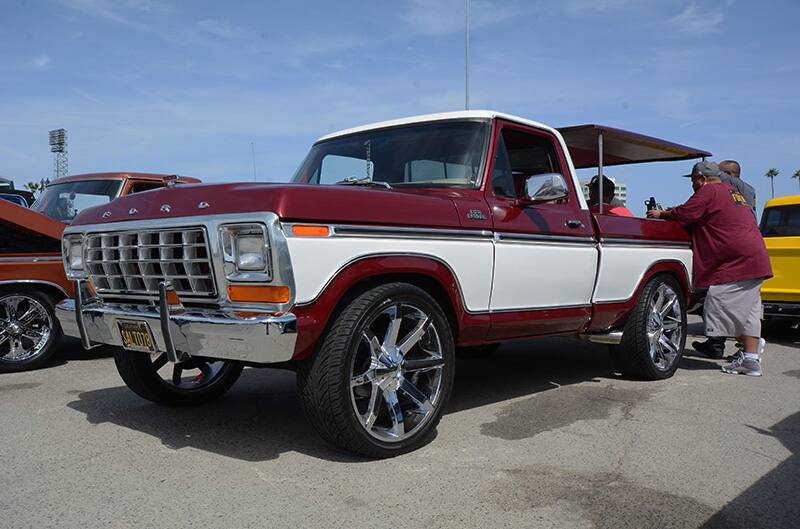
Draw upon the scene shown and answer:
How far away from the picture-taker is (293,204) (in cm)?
336

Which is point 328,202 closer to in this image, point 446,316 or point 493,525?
point 446,316

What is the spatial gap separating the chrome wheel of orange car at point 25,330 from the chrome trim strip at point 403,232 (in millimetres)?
4217

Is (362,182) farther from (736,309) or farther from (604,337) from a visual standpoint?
(736,309)

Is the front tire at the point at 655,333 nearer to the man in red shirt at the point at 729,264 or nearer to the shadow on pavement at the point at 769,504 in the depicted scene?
the man in red shirt at the point at 729,264

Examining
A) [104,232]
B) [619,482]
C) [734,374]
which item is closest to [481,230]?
[619,482]

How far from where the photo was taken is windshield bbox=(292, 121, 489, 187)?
4625mm

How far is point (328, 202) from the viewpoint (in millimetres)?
3496

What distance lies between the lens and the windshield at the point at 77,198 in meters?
8.23

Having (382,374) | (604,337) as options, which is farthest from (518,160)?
(382,374)

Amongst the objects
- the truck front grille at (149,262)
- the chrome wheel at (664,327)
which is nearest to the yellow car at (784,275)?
the chrome wheel at (664,327)

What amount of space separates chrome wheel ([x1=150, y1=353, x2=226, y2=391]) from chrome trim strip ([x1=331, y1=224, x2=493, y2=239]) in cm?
179

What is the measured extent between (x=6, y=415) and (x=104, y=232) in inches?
64.6

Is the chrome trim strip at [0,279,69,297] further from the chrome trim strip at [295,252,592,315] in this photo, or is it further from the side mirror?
the side mirror

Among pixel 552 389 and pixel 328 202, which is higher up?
pixel 328 202
